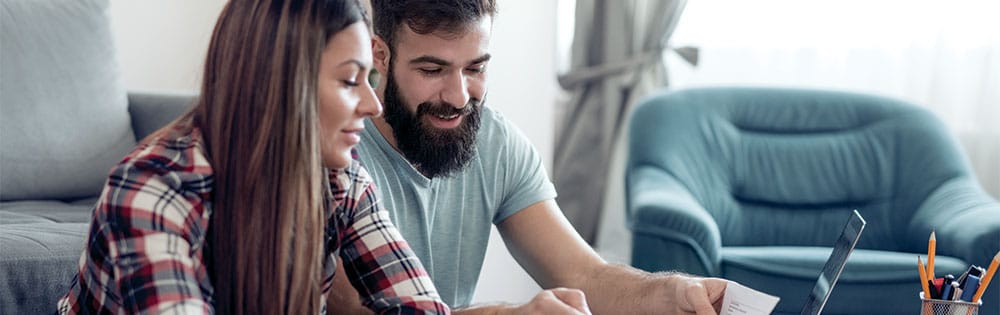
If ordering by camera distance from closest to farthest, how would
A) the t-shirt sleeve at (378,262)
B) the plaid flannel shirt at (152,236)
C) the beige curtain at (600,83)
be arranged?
1. the plaid flannel shirt at (152,236)
2. the t-shirt sleeve at (378,262)
3. the beige curtain at (600,83)

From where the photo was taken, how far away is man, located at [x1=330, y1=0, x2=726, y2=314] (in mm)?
1460

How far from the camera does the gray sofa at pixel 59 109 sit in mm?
2006

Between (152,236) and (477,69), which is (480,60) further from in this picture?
(152,236)

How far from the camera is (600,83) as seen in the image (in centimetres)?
353

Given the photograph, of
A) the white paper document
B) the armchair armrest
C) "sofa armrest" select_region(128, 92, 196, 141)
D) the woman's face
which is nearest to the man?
the white paper document

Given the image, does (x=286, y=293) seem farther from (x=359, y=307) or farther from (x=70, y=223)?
(x=70, y=223)

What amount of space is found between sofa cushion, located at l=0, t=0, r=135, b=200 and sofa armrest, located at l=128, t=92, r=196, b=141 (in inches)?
2.1

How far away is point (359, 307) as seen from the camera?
1200 millimetres

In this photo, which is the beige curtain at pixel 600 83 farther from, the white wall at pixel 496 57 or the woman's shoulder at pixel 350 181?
the woman's shoulder at pixel 350 181

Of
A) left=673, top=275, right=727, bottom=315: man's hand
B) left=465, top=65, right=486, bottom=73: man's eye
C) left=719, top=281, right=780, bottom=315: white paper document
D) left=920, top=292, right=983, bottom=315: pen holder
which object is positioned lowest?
left=673, top=275, right=727, bottom=315: man's hand

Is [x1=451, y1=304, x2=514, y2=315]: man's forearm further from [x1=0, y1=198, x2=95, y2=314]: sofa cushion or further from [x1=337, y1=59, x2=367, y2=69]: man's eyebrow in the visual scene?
[x1=0, y1=198, x2=95, y2=314]: sofa cushion

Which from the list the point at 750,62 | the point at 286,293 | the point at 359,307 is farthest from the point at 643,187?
the point at 286,293

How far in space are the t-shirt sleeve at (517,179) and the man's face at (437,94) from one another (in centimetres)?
9

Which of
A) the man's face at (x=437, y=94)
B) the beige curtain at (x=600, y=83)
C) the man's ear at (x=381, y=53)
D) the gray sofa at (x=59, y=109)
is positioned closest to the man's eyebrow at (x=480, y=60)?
the man's face at (x=437, y=94)
